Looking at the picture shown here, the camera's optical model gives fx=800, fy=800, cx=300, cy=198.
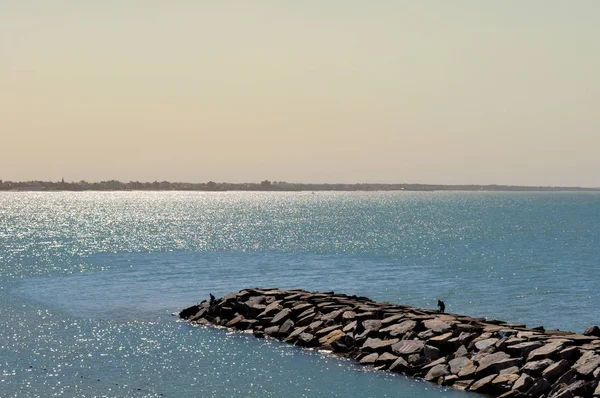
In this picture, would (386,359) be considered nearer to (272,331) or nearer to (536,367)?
(536,367)

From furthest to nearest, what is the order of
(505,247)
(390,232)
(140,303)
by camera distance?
1. (390,232)
2. (505,247)
3. (140,303)

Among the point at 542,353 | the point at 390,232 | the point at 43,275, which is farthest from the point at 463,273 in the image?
the point at 390,232

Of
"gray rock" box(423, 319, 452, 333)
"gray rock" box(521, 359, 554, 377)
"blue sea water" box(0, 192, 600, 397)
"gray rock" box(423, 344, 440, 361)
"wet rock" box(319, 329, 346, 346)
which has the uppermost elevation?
"gray rock" box(423, 319, 452, 333)

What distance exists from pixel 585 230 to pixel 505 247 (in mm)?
37814

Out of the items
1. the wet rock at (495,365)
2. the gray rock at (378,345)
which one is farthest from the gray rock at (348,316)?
the wet rock at (495,365)

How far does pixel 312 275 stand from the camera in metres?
61.3

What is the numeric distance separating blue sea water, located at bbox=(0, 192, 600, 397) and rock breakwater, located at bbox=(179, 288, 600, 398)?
1.08m

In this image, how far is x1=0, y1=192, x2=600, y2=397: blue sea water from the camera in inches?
1073

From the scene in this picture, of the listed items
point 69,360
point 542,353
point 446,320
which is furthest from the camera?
point 446,320

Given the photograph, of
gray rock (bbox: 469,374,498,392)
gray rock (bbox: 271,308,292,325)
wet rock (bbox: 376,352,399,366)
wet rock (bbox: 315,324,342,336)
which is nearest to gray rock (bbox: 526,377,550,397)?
gray rock (bbox: 469,374,498,392)

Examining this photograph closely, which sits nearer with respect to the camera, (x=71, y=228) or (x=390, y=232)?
(x=390, y=232)

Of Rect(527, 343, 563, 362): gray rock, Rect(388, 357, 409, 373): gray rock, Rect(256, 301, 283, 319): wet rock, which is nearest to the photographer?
Rect(527, 343, 563, 362): gray rock

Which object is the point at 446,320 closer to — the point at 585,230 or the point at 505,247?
the point at 505,247

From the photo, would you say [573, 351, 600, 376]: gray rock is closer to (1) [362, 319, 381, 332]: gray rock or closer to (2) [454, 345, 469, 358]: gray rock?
(2) [454, 345, 469, 358]: gray rock
